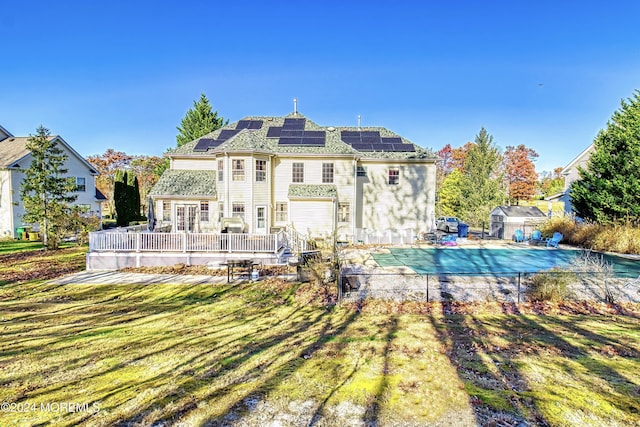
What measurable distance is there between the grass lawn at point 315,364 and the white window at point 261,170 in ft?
35.7

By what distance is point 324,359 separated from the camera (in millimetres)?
5930

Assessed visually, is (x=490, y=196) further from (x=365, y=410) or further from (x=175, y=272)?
(x=365, y=410)

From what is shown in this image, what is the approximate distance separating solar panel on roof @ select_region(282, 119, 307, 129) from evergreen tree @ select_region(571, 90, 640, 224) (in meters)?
20.1

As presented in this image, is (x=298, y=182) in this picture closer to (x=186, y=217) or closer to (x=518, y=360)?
(x=186, y=217)

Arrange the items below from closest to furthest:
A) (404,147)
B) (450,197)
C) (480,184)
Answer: (404,147)
(480,184)
(450,197)

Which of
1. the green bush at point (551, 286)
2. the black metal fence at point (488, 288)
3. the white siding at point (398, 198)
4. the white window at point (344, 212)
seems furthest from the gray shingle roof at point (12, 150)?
the green bush at point (551, 286)

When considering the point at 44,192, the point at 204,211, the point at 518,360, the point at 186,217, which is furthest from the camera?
the point at 204,211

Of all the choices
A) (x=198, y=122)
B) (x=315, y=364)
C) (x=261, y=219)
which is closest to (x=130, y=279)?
(x=261, y=219)

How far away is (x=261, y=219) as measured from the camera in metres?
19.7

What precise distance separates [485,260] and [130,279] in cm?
1622

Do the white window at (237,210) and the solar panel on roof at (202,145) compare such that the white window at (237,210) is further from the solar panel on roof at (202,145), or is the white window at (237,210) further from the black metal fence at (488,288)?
the black metal fence at (488,288)

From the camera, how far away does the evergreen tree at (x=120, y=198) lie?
32438mm

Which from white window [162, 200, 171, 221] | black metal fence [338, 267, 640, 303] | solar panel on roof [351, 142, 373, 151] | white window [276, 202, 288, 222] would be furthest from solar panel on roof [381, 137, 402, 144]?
white window [162, 200, 171, 221]

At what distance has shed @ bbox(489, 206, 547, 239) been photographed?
78.5ft
